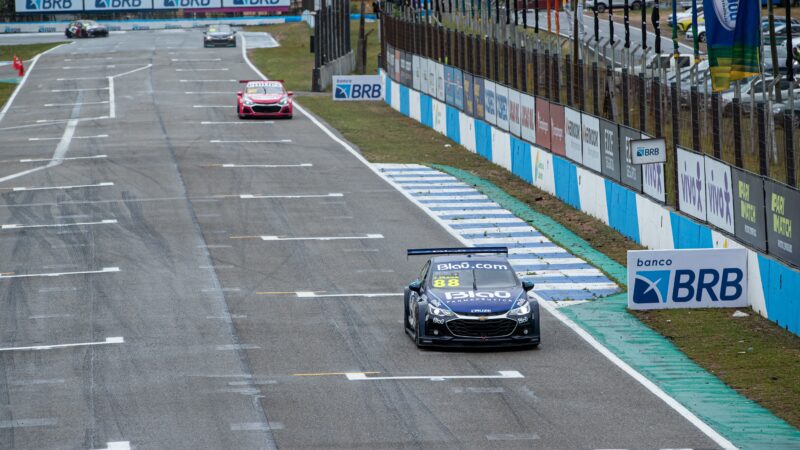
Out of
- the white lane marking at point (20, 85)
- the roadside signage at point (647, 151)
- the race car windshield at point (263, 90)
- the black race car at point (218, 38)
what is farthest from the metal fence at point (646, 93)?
the black race car at point (218, 38)

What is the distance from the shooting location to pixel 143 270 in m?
27.0

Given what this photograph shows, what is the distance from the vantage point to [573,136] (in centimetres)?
3478

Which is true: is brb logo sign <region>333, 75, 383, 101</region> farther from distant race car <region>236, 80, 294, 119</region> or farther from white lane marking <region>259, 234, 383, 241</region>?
white lane marking <region>259, 234, 383, 241</region>

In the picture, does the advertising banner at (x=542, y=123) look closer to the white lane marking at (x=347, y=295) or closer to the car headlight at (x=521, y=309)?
the white lane marking at (x=347, y=295)

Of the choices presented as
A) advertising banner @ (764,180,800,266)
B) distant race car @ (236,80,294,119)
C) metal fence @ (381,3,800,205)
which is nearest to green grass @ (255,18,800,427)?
advertising banner @ (764,180,800,266)

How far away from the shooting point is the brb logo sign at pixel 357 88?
211ft

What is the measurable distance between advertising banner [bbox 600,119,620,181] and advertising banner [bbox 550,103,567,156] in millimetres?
3083

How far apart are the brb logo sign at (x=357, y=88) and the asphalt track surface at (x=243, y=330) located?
18662 millimetres

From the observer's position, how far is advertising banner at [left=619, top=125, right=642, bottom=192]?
97.8 ft

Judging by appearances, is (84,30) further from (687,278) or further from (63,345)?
(687,278)

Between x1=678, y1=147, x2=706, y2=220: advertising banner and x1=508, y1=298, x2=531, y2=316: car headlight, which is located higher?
x1=678, y1=147, x2=706, y2=220: advertising banner

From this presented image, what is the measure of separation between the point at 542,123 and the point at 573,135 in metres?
2.99

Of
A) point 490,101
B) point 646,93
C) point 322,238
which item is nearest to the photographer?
point 646,93

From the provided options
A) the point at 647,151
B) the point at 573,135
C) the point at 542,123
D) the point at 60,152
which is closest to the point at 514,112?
the point at 542,123
